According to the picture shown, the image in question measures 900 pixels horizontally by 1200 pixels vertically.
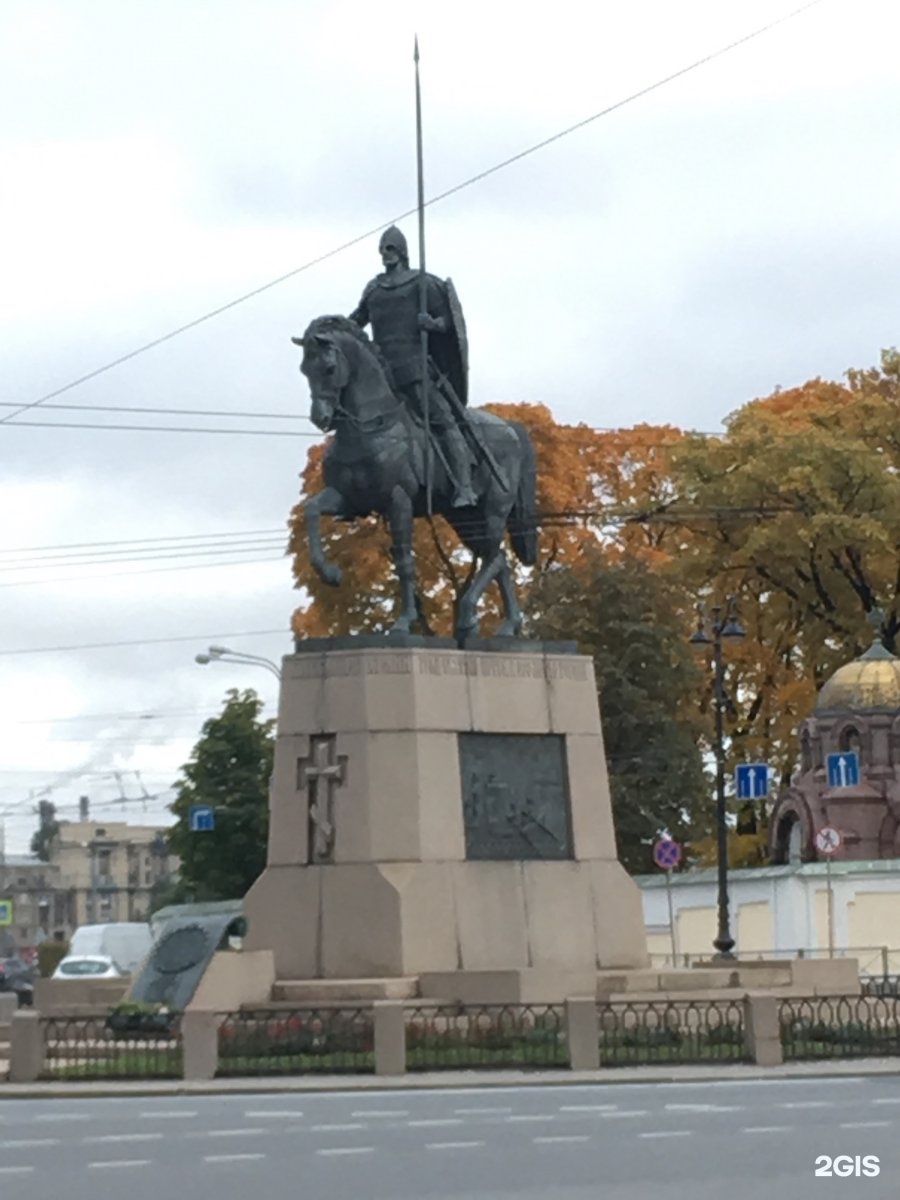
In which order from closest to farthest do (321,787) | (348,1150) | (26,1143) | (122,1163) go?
(122,1163) → (348,1150) → (26,1143) → (321,787)

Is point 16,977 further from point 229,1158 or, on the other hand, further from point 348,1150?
point 229,1158

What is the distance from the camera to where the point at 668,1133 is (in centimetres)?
2092

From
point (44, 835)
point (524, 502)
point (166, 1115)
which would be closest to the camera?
point (166, 1115)

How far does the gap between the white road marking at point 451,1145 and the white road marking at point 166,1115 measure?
379 cm

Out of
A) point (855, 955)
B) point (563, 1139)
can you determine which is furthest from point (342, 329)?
point (855, 955)

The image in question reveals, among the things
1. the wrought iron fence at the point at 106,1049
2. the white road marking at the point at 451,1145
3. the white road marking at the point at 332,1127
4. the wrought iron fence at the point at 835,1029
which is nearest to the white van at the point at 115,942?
the wrought iron fence at the point at 106,1049

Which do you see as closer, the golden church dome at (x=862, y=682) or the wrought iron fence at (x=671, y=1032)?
the wrought iron fence at (x=671, y=1032)

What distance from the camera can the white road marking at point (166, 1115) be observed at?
23578 millimetres

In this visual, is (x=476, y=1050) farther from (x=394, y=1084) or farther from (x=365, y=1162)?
(x=365, y=1162)

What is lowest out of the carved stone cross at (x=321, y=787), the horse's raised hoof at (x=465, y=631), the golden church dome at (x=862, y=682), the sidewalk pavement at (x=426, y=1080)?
the sidewalk pavement at (x=426, y=1080)

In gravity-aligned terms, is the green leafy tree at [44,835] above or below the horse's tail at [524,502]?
above

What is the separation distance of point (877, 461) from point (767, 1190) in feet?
186

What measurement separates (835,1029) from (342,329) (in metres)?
9.46

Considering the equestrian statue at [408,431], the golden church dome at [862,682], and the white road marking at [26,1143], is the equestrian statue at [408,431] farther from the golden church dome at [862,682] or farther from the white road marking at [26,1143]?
the golden church dome at [862,682]
